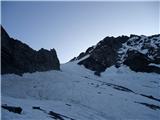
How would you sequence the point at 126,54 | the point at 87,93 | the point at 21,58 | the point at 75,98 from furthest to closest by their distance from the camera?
the point at 126,54 → the point at 21,58 → the point at 87,93 → the point at 75,98

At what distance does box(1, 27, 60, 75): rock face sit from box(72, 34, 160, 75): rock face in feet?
65.0

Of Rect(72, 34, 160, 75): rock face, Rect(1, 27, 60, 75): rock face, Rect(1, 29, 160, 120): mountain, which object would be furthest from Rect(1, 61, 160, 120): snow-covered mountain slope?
Rect(72, 34, 160, 75): rock face

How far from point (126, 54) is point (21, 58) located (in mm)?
46412

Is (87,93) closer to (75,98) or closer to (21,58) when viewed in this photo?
(75,98)

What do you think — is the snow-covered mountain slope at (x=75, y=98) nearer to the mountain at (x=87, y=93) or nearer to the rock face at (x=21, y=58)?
the mountain at (x=87, y=93)

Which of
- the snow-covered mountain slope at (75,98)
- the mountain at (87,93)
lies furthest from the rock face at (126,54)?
the snow-covered mountain slope at (75,98)

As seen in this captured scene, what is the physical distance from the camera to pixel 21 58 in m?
55.7

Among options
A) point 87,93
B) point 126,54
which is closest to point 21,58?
point 87,93

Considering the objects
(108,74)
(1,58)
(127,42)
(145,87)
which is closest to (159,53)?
(127,42)

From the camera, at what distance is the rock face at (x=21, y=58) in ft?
168

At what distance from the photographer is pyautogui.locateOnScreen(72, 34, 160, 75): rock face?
84.4 m

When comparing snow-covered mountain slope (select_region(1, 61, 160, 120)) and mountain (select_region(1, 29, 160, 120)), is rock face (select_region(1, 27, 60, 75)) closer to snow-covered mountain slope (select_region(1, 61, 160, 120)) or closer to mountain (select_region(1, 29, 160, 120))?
mountain (select_region(1, 29, 160, 120))

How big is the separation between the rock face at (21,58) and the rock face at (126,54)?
1980cm

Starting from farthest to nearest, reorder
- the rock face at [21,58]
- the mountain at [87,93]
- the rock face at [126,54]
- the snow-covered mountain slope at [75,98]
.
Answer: the rock face at [126,54]
the rock face at [21,58]
the snow-covered mountain slope at [75,98]
the mountain at [87,93]
